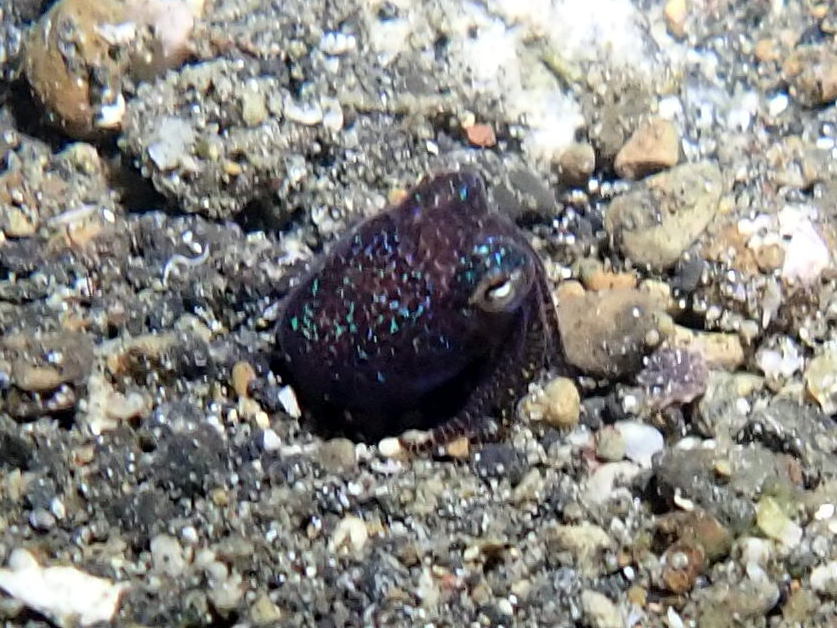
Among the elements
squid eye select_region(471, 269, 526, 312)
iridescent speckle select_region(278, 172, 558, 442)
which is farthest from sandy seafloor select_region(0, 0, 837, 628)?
squid eye select_region(471, 269, 526, 312)

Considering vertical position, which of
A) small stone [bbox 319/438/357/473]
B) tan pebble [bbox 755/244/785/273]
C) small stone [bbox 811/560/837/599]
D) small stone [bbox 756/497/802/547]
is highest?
tan pebble [bbox 755/244/785/273]

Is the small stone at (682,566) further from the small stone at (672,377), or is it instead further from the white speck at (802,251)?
the white speck at (802,251)

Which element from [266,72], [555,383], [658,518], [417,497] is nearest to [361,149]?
[266,72]

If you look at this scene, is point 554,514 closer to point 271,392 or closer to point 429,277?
point 429,277

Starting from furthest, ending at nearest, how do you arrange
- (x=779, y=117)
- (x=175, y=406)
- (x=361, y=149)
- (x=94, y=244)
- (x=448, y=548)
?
(x=779, y=117) → (x=361, y=149) → (x=94, y=244) → (x=175, y=406) → (x=448, y=548)

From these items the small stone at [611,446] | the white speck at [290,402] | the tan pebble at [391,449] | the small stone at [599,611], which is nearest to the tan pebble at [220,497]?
the white speck at [290,402]

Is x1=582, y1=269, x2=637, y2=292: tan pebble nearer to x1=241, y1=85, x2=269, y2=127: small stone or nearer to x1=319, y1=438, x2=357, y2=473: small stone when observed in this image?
x1=319, y1=438, x2=357, y2=473: small stone
